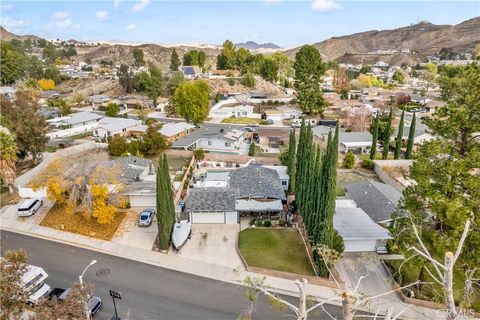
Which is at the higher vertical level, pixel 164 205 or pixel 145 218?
pixel 164 205

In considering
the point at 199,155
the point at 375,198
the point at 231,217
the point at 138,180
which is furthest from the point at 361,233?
the point at 199,155

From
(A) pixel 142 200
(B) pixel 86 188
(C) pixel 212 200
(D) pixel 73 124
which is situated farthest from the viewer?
(D) pixel 73 124

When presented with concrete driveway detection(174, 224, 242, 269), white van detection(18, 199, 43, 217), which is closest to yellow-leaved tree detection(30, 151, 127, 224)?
white van detection(18, 199, 43, 217)

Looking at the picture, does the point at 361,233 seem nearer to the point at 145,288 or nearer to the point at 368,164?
the point at 145,288

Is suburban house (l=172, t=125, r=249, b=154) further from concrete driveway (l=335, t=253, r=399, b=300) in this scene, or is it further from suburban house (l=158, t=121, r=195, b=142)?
concrete driveway (l=335, t=253, r=399, b=300)

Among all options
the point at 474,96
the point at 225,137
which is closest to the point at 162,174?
the point at 474,96

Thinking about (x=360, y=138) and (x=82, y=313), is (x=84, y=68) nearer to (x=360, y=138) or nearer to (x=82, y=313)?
(x=360, y=138)

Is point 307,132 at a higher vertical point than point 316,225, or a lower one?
higher
